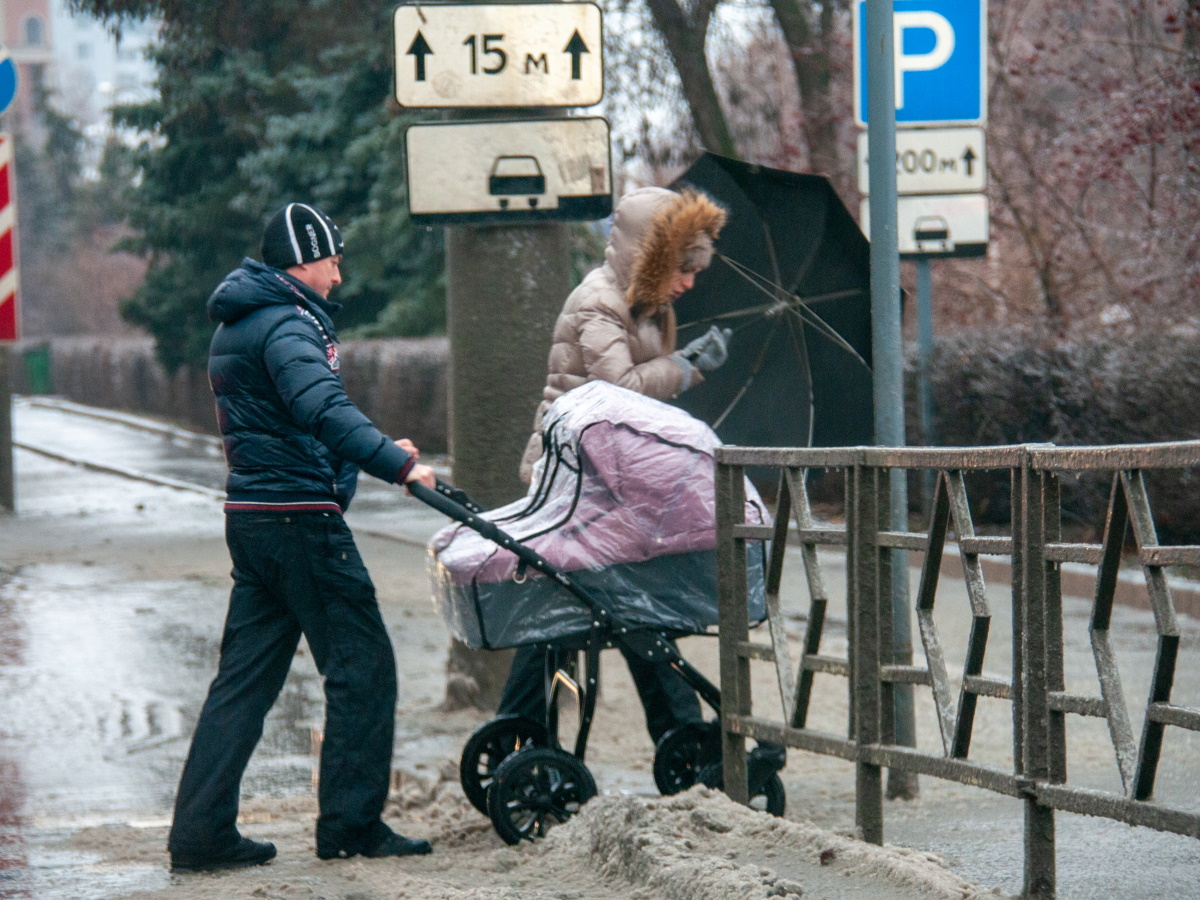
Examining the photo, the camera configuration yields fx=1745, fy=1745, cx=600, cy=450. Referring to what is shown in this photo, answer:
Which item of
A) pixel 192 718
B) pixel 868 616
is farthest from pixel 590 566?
pixel 192 718

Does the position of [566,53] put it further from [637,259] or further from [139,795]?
[139,795]

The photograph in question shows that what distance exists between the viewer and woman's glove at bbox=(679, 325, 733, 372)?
559 cm

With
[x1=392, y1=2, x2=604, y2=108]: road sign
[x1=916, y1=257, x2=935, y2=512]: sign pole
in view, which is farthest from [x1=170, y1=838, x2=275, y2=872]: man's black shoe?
[x1=916, y1=257, x2=935, y2=512]: sign pole

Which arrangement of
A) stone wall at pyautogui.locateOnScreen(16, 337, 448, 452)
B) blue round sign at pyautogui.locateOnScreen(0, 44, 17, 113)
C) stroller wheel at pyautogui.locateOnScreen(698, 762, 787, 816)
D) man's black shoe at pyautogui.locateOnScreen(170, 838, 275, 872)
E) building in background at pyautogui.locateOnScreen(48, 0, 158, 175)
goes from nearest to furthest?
man's black shoe at pyautogui.locateOnScreen(170, 838, 275, 872), stroller wheel at pyautogui.locateOnScreen(698, 762, 787, 816), blue round sign at pyautogui.locateOnScreen(0, 44, 17, 113), stone wall at pyautogui.locateOnScreen(16, 337, 448, 452), building in background at pyautogui.locateOnScreen(48, 0, 158, 175)

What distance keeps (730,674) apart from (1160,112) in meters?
8.93

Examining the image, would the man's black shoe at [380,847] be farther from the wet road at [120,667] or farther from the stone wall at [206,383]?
the stone wall at [206,383]

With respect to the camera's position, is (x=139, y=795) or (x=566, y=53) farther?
(x=566, y=53)

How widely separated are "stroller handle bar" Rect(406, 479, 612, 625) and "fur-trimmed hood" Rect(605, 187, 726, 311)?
3.45 feet

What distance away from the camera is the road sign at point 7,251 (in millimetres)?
13117

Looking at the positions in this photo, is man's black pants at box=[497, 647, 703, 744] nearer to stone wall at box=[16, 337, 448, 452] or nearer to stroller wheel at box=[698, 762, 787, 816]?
stroller wheel at box=[698, 762, 787, 816]

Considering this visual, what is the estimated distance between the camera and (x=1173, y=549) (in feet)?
10.7

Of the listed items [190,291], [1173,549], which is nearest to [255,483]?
[1173,549]

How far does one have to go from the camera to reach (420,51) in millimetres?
6621

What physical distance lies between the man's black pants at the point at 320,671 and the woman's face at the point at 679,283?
1361 mm
